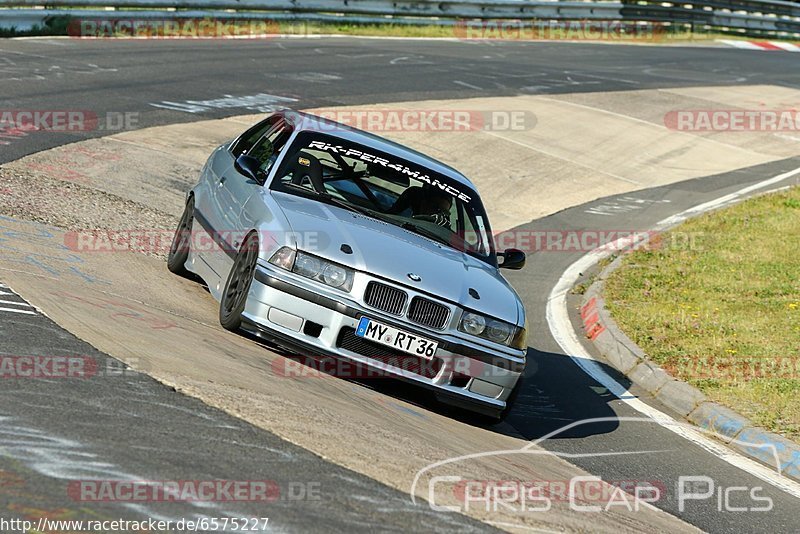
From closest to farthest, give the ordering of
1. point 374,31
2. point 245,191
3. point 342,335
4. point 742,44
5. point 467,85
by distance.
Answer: point 342,335
point 245,191
point 467,85
point 374,31
point 742,44

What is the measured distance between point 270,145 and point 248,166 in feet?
1.90

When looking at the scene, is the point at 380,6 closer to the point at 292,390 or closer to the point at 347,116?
the point at 347,116

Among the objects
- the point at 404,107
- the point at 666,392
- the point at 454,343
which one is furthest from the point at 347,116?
the point at 454,343

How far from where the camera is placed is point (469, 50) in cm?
3045

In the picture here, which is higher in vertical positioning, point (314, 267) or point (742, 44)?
point (314, 267)

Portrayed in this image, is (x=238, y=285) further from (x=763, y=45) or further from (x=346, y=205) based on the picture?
(x=763, y=45)

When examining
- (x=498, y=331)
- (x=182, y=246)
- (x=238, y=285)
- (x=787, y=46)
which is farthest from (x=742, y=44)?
(x=238, y=285)

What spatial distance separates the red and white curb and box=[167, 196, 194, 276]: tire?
109ft

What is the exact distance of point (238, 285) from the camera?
25.1 feet

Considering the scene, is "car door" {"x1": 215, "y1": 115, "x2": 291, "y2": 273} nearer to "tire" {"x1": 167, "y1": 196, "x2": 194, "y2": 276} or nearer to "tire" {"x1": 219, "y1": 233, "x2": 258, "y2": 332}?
"tire" {"x1": 219, "y1": 233, "x2": 258, "y2": 332}

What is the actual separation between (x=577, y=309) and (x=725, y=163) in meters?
9.87

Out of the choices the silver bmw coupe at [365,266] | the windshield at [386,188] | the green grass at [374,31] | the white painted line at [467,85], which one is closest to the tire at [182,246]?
the silver bmw coupe at [365,266]

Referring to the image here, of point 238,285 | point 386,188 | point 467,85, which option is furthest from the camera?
point 467,85

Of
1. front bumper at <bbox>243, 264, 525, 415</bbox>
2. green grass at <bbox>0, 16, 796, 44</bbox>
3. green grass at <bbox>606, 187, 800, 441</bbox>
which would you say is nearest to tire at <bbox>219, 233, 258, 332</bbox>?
front bumper at <bbox>243, 264, 525, 415</bbox>
